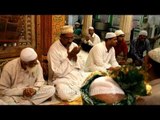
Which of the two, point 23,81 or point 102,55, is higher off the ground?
point 102,55

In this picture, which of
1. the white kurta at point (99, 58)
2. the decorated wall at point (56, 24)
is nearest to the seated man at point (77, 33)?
the decorated wall at point (56, 24)

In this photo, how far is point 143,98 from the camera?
1146mm

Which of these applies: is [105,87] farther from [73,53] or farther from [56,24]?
[56,24]

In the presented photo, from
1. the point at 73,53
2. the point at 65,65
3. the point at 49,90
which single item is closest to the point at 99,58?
the point at 73,53

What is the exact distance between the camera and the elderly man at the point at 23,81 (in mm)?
2311

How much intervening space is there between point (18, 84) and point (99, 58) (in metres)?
1.30

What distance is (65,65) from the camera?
9.36 feet

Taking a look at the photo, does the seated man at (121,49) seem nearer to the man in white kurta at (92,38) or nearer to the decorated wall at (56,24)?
the decorated wall at (56,24)

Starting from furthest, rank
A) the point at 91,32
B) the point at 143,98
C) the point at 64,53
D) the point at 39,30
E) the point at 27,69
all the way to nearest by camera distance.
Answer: the point at 91,32 → the point at 39,30 → the point at 64,53 → the point at 27,69 → the point at 143,98

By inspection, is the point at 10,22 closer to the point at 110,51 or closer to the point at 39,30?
the point at 39,30

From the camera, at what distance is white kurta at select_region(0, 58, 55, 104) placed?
2.31 metres

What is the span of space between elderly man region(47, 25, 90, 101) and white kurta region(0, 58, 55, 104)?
26 centimetres
